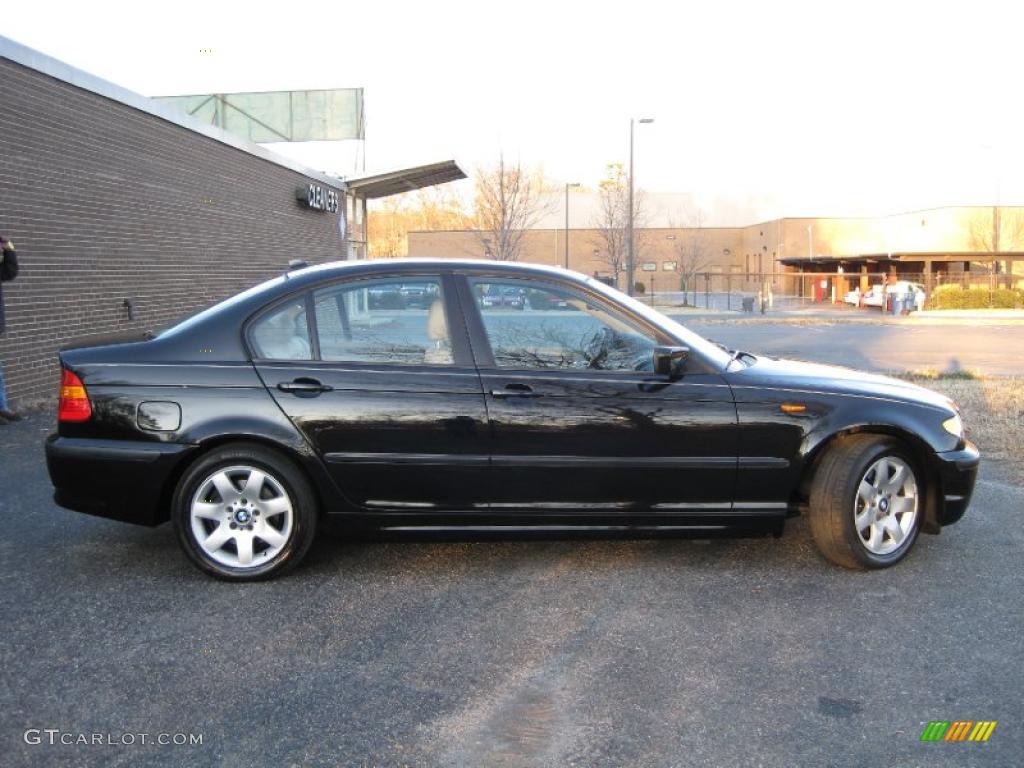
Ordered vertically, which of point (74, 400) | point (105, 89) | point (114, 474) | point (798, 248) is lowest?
point (114, 474)

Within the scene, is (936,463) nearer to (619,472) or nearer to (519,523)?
(619,472)

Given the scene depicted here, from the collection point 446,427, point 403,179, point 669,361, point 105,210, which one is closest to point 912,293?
point 403,179

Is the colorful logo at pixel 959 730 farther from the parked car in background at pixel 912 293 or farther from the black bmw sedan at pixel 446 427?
the parked car in background at pixel 912 293

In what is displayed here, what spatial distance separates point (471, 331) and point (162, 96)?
26.1m

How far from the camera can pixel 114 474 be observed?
443 cm

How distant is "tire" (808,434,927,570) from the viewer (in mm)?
4547

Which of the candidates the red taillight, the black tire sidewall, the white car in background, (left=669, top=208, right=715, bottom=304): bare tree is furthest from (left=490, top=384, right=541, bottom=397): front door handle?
(left=669, top=208, right=715, bottom=304): bare tree

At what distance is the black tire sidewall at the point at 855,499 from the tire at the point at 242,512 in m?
2.60

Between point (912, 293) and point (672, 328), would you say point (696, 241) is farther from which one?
point (672, 328)

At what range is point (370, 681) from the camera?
348cm

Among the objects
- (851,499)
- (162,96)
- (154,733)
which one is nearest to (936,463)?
(851,499)

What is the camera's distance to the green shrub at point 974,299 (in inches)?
1531

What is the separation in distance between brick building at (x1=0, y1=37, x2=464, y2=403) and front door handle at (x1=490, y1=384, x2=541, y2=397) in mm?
6903

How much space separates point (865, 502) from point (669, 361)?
1.21m
